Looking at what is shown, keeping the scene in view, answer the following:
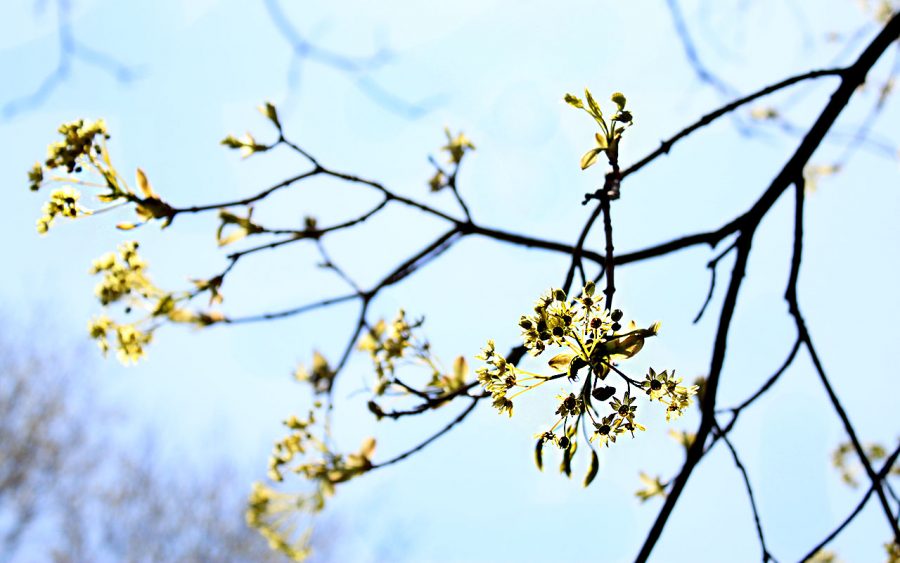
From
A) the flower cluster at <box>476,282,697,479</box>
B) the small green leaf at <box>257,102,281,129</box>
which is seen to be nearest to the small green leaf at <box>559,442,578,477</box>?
the flower cluster at <box>476,282,697,479</box>

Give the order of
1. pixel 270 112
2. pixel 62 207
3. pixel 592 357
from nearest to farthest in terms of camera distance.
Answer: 1. pixel 592 357
2. pixel 62 207
3. pixel 270 112

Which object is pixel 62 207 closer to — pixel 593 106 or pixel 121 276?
pixel 121 276

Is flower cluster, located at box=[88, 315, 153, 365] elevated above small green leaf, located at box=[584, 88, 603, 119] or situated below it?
below

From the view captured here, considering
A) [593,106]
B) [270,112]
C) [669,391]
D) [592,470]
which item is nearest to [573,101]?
[593,106]

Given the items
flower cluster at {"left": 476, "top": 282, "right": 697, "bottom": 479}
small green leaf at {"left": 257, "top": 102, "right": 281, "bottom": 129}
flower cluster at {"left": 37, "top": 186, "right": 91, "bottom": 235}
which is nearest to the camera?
flower cluster at {"left": 476, "top": 282, "right": 697, "bottom": 479}

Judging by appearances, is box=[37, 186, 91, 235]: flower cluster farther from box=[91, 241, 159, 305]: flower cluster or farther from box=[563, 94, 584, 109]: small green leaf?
box=[563, 94, 584, 109]: small green leaf

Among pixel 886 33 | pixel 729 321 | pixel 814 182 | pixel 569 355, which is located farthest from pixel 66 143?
pixel 814 182

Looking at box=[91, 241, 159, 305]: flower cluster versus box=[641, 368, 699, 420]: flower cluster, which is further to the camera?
box=[91, 241, 159, 305]: flower cluster

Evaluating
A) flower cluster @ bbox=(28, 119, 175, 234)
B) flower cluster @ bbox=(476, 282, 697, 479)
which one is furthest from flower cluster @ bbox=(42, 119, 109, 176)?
flower cluster @ bbox=(476, 282, 697, 479)

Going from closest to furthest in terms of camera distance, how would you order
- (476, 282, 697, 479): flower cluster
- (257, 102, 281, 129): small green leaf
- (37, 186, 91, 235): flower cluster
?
(476, 282, 697, 479): flower cluster < (37, 186, 91, 235): flower cluster < (257, 102, 281, 129): small green leaf

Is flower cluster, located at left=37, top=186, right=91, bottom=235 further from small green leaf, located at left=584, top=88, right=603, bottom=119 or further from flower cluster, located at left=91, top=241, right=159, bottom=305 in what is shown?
small green leaf, located at left=584, top=88, right=603, bottom=119

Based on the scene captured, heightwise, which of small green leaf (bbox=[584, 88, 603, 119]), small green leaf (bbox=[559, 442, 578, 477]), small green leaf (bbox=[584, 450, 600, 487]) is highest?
small green leaf (bbox=[584, 88, 603, 119])

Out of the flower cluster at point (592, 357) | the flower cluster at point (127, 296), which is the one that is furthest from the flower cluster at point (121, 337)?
the flower cluster at point (592, 357)

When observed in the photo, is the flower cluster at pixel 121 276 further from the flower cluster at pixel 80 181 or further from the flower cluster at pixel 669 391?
the flower cluster at pixel 669 391
